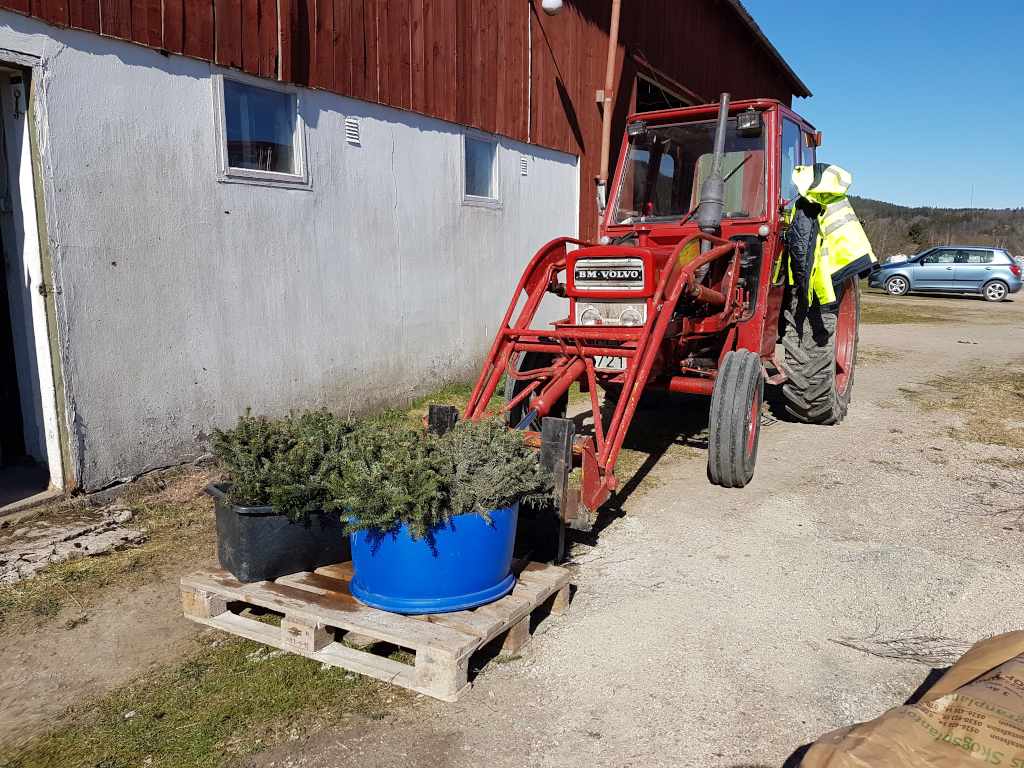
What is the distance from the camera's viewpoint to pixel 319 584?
3.38 metres

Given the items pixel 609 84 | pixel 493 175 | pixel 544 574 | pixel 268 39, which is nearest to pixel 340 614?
pixel 544 574

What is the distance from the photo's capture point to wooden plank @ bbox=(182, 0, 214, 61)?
5.19 m

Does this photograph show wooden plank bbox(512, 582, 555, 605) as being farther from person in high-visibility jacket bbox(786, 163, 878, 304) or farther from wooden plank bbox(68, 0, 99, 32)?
wooden plank bbox(68, 0, 99, 32)

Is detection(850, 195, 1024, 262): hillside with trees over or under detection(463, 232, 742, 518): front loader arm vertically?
over

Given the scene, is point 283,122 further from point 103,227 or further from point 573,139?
point 573,139

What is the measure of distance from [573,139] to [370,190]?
163 inches

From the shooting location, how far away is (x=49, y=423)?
470 centimetres

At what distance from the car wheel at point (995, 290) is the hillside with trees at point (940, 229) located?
12.5 feet

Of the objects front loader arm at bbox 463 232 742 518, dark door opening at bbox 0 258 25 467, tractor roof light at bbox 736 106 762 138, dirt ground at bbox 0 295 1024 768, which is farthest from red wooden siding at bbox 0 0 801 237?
dirt ground at bbox 0 295 1024 768

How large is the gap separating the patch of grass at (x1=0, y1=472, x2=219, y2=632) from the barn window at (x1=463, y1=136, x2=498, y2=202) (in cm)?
448

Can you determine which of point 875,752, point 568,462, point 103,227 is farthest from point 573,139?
point 875,752

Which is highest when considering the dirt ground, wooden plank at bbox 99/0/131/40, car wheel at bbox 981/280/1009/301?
wooden plank at bbox 99/0/131/40

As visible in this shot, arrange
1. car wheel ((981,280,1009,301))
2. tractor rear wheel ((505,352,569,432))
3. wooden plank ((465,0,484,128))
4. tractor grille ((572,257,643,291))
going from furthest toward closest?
car wheel ((981,280,1009,301)) < wooden plank ((465,0,484,128)) < tractor rear wheel ((505,352,569,432)) < tractor grille ((572,257,643,291))

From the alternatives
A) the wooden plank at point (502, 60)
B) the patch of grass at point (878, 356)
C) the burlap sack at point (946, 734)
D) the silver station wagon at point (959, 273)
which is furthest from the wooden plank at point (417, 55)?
the silver station wagon at point (959, 273)
